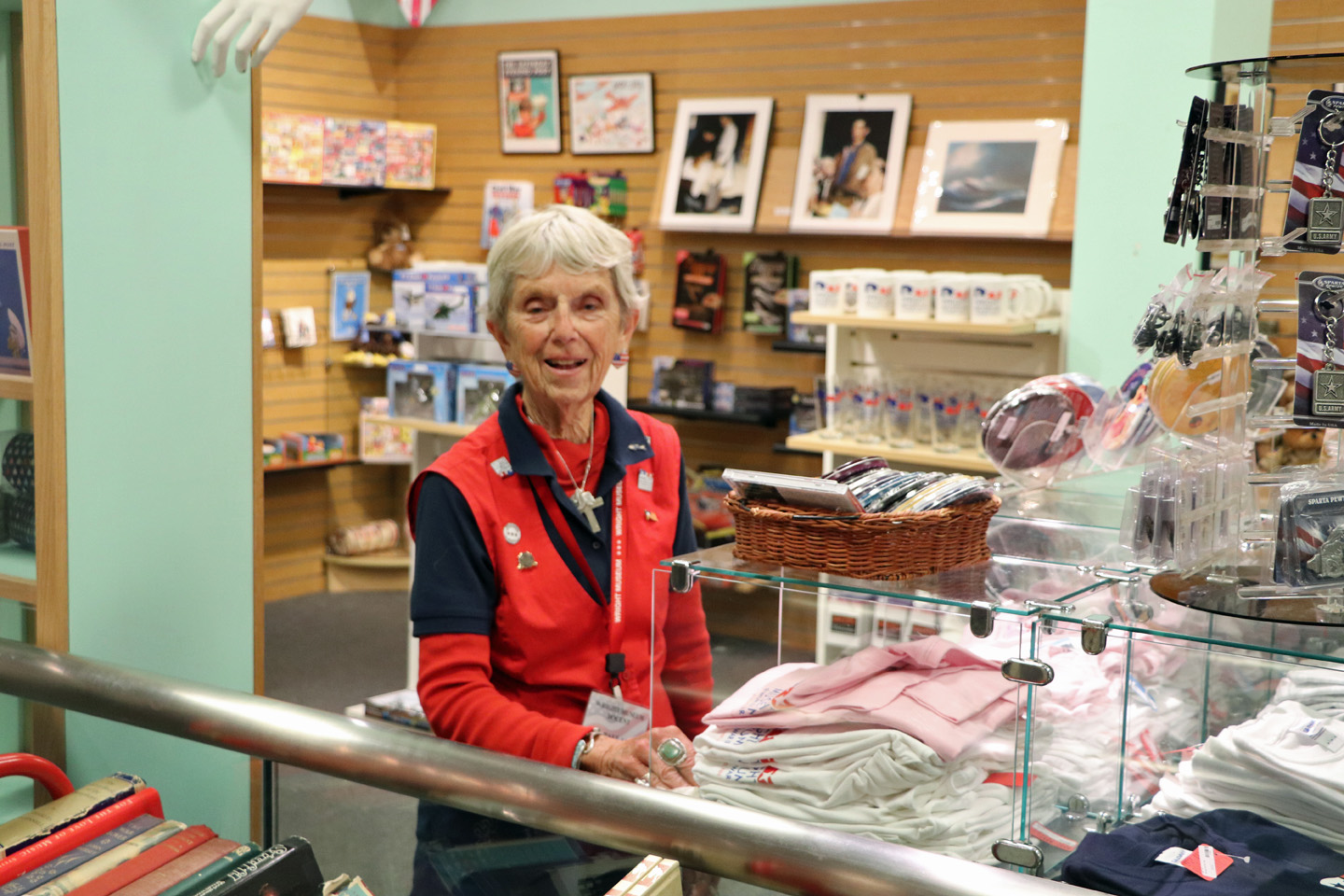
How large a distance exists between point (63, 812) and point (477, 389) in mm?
4323

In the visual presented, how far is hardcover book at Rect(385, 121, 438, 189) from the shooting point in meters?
7.40

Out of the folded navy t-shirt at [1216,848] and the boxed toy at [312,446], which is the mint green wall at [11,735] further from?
the boxed toy at [312,446]

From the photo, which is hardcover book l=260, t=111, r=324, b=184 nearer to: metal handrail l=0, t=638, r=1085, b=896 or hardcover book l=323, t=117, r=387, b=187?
hardcover book l=323, t=117, r=387, b=187

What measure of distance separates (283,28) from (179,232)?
0.39 metres

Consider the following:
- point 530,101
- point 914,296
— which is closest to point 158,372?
point 914,296

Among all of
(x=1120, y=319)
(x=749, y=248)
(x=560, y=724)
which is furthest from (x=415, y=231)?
(x=560, y=724)

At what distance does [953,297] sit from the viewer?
16.1 ft

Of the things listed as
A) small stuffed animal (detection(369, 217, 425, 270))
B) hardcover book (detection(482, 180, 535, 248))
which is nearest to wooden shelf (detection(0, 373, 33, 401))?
hardcover book (detection(482, 180, 535, 248))

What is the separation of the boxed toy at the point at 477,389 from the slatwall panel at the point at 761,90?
4.68ft

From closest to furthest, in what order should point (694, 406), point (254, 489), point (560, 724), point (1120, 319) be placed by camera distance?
point (560, 724) → point (254, 489) → point (1120, 319) → point (694, 406)

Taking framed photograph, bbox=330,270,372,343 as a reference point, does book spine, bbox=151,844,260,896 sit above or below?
below

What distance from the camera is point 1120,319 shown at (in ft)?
13.1

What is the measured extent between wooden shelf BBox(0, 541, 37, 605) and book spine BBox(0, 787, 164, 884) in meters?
0.66

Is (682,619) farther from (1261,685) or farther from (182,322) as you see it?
(182,322)
